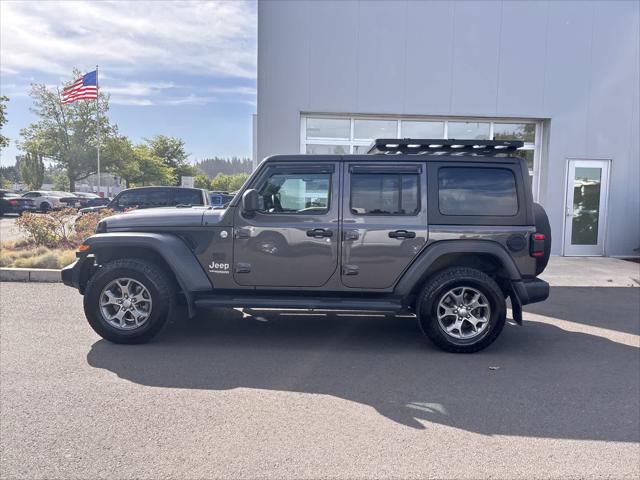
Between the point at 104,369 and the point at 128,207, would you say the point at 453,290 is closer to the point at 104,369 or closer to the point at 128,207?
→ the point at 104,369

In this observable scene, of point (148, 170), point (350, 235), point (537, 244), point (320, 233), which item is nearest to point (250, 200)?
point (320, 233)

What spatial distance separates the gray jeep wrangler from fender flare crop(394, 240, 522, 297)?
0.04 feet

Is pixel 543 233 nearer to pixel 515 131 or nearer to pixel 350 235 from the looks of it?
pixel 350 235

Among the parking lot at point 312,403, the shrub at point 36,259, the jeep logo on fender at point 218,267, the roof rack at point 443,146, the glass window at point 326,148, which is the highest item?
the glass window at point 326,148

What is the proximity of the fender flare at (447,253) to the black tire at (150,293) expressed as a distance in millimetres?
2433

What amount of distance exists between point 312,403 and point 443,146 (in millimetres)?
2957

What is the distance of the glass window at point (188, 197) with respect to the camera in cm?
1151

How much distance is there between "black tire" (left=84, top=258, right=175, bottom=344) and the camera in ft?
16.2

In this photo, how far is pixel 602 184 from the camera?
39.1 feet

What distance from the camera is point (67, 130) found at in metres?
39.3

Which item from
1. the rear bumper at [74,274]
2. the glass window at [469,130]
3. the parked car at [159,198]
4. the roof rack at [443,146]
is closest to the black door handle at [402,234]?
the roof rack at [443,146]

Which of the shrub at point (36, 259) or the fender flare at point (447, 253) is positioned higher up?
the fender flare at point (447, 253)

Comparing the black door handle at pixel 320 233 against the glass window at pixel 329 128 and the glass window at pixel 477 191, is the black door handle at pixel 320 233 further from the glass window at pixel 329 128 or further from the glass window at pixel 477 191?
the glass window at pixel 329 128

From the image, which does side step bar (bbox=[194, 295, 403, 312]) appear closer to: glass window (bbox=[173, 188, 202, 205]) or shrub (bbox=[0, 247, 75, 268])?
shrub (bbox=[0, 247, 75, 268])
